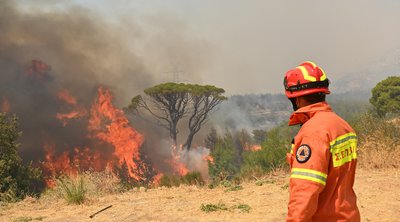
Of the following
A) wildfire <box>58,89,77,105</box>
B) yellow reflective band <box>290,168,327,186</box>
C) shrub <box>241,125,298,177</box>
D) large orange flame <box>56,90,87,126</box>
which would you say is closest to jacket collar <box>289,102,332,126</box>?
yellow reflective band <box>290,168,327,186</box>

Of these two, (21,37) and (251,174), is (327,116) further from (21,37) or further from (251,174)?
(21,37)

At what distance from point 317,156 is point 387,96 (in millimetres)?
39031

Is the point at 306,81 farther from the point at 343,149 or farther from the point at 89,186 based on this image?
the point at 89,186

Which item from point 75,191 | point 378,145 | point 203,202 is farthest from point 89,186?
point 378,145

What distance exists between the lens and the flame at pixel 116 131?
128ft

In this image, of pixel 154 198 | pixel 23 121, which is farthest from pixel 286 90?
pixel 23 121

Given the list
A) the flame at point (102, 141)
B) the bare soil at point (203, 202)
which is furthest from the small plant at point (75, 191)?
the flame at point (102, 141)

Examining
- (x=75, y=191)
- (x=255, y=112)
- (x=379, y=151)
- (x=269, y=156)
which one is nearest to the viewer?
(x=75, y=191)

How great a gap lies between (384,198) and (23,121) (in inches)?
1371

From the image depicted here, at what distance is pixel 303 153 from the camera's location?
80.0 inches

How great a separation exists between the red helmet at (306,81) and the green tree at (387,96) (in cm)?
3668

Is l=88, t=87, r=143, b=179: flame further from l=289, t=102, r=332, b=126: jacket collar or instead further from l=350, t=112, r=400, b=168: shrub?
l=289, t=102, r=332, b=126: jacket collar

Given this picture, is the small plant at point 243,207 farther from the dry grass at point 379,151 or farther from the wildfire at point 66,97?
the wildfire at point 66,97

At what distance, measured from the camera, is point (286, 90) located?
7.65 feet
